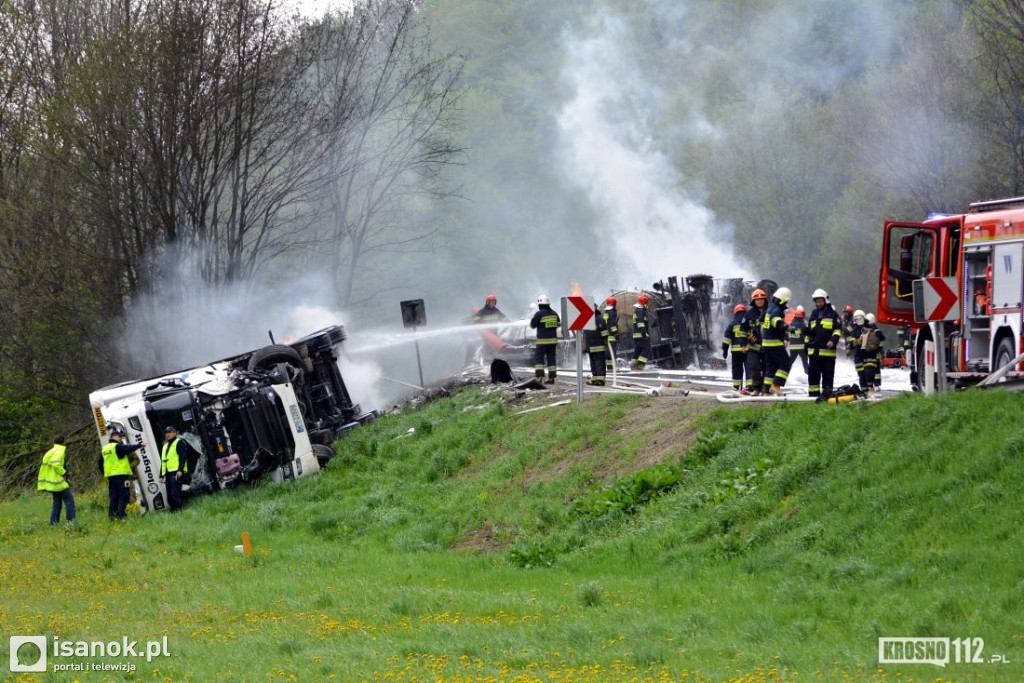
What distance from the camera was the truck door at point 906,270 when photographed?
1862 cm

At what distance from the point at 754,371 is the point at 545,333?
15.7 feet

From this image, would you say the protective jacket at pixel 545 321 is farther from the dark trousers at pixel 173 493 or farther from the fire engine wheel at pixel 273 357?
the dark trousers at pixel 173 493

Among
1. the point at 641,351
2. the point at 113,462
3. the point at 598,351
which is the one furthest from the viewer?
the point at 641,351

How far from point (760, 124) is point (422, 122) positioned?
86.9 feet

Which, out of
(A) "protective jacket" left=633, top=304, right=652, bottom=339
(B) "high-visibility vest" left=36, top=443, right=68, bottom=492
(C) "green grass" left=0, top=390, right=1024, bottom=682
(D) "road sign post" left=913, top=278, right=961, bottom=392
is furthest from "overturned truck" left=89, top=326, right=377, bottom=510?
(D) "road sign post" left=913, top=278, right=961, bottom=392

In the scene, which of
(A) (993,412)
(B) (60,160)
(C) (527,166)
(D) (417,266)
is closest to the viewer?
(A) (993,412)

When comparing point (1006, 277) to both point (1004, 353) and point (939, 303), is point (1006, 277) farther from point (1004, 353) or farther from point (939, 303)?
point (939, 303)

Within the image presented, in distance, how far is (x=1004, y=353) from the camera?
1653cm

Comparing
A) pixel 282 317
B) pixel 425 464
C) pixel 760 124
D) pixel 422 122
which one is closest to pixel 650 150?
pixel 760 124

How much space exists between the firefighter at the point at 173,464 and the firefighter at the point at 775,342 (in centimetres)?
870

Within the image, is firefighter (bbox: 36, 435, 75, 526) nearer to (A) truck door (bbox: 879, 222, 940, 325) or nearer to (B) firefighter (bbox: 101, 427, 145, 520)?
(B) firefighter (bbox: 101, 427, 145, 520)

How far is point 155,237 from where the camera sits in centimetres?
2967

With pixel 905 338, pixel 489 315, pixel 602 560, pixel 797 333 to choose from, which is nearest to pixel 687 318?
pixel 489 315

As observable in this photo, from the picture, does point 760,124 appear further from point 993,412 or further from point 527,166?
point 993,412
